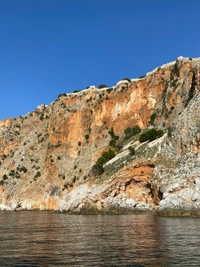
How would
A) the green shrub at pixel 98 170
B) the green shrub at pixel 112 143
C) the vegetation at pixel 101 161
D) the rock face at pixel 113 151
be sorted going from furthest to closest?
the green shrub at pixel 112 143, the vegetation at pixel 101 161, the green shrub at pixel 98 170, the rock face at pixel 113 151

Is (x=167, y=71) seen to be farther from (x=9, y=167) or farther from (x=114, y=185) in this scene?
(x=9, y=167)

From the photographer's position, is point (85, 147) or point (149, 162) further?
point (85, 147)

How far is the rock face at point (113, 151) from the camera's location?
4272 cm

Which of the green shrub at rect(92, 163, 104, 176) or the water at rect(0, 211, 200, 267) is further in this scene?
the green shrub at rect(92, 163, 104, 176)

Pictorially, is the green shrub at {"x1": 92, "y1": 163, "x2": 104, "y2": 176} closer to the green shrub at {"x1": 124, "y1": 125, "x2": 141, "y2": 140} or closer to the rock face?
the rock face

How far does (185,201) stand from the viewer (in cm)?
3681

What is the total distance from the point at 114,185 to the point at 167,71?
101 ft

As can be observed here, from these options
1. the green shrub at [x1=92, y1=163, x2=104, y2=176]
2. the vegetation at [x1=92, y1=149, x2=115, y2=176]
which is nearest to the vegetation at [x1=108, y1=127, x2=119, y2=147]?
the vegetation at [x1=92, y1=149, x2=115, y2=176]

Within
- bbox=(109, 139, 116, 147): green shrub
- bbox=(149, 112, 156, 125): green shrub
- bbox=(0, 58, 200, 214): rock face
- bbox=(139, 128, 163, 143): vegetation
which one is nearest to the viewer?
bbox=(0, 58, 200, 214): rock face

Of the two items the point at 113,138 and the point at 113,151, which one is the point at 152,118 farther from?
the point at 113,151

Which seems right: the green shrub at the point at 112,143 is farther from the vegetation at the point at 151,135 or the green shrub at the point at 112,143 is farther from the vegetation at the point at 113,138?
the vegetation at the point at 151,135

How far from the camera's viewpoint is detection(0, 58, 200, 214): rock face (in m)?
42.7

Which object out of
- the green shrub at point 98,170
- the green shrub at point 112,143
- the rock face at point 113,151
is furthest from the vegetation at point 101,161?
the green shrub at point 112,143

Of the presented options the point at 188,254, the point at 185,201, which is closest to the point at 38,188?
the point at 185,201
